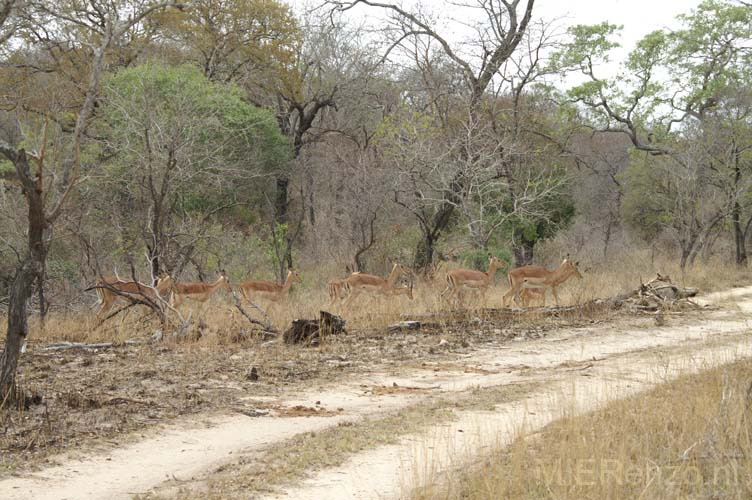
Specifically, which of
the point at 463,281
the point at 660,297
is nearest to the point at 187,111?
the point at 463,281

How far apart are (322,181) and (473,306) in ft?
52.7

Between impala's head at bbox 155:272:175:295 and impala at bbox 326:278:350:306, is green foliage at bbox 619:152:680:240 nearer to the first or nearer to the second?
impala at bbox 326:278:350:306

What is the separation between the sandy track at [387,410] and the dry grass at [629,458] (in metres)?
0.37

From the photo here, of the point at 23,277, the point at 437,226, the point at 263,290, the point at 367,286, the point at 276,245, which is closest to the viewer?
the point at 23,277

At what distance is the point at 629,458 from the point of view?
559 centimetres

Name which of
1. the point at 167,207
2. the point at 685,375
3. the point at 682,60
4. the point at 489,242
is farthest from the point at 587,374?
the point at 682,60

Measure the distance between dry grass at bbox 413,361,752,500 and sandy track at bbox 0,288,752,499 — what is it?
373 millimetres

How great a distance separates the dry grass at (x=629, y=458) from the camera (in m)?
4.91

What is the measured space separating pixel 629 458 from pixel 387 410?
255 centimetres

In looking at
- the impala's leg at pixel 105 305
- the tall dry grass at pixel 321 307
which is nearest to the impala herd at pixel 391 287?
the tall dry grass at pixel 321 307

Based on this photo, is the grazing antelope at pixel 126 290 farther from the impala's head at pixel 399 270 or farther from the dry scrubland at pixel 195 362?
the impala's head at pixel 399 270

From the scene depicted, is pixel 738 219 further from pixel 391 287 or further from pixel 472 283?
pixel 391 287

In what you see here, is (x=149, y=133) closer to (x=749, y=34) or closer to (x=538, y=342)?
(x=538, y=342)

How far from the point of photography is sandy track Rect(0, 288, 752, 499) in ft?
17.8
